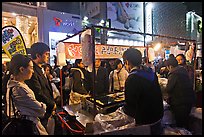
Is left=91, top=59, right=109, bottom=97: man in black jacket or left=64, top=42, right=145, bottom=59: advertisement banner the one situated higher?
left=64, top=42, right=145, bottom=59: advertisement banner

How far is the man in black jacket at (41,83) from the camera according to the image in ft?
8.36

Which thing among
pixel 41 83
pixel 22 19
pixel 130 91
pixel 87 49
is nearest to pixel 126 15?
pixel 22 19

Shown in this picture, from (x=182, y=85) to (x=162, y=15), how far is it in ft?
26.9

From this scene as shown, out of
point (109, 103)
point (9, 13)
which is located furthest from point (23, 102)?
point (9, 13)

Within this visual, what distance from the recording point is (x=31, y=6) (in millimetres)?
7152

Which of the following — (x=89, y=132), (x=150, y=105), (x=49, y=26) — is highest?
(x=49, y=26)

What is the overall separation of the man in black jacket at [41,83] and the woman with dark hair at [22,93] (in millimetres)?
284

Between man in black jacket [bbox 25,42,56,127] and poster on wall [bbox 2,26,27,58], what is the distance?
→ 71.5 inches

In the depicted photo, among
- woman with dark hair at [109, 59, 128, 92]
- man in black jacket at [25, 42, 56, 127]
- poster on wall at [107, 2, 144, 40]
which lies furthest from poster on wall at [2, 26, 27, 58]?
poster on wall at [107, 2, 144, 40]

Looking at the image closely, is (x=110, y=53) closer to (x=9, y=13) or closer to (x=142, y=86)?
(x=142, y=86)

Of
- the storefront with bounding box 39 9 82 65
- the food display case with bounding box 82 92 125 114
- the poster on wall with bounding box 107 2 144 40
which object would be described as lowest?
the food display case with bounding box 82 92 125 114

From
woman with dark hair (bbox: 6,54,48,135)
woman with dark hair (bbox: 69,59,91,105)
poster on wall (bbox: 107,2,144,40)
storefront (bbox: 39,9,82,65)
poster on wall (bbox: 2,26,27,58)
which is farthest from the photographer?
poster on wall (bbox: 107,2,144,40)

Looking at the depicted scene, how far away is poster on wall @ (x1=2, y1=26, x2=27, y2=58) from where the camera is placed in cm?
446

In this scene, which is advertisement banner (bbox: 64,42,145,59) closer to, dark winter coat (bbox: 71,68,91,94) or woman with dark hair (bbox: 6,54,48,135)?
dark winter coat (bbox: 71,68,91,94)
